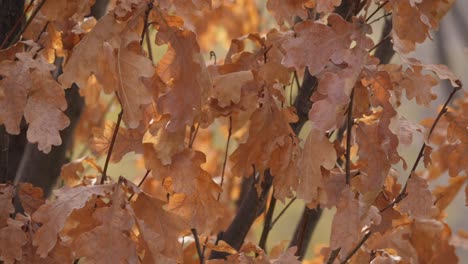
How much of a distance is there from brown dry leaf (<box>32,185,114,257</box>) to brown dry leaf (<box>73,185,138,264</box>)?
0.03 m

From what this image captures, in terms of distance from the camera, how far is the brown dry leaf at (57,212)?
975 mm

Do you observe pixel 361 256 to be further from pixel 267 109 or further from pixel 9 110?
pixel 9 110

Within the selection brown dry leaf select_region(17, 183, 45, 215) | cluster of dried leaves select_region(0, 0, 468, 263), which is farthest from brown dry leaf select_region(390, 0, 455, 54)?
brown dry leaf select_region(17, 183, 45, 215)

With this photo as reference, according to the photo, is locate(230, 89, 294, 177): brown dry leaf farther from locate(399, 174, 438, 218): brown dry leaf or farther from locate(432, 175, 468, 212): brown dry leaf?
locate(432, 175, 468, 212): brown dry leaf

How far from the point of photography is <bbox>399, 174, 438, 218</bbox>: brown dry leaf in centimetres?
114

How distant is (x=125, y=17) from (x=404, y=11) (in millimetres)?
358

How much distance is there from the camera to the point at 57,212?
3.21 feet

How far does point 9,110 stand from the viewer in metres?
1.00

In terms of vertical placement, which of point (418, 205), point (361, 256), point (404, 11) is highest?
point (404, 11)

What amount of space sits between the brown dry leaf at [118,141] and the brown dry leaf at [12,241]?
0.58 ft

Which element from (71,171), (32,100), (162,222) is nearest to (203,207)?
(162,222)

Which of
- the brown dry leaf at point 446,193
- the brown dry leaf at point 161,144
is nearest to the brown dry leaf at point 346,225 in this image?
the brown dry leaf at point 161,144

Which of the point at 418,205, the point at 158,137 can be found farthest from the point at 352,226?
the point at 158,137

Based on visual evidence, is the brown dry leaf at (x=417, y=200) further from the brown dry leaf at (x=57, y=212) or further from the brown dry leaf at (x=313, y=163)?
the brown dry leaf at (x=57, y=212)
